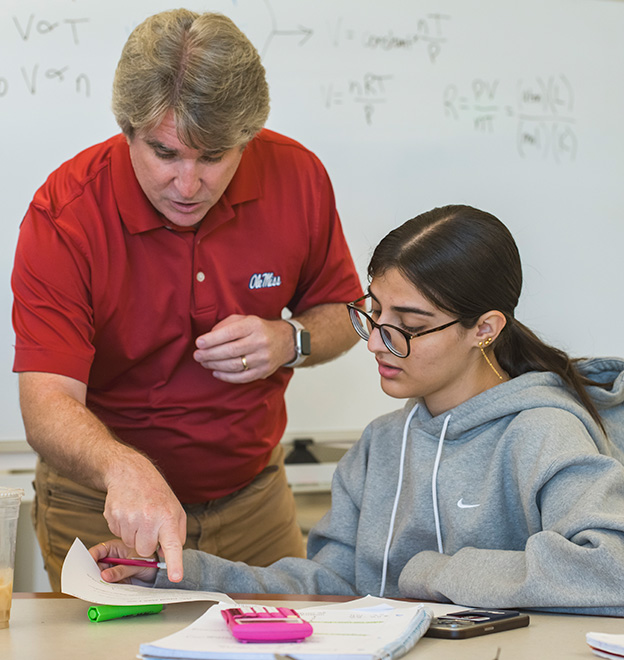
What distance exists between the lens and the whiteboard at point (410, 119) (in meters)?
2.21

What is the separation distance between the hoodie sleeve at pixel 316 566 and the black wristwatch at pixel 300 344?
252 millimetres

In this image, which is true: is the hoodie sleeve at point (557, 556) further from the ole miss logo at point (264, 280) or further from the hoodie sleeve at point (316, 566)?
the ole miss logo at point (264, 280)

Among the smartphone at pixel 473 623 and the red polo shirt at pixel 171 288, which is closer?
the smartphone at pixel 473 623

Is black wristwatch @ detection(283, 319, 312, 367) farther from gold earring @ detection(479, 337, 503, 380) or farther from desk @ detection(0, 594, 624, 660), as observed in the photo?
desk @ detection(0, 594, 624, 660)

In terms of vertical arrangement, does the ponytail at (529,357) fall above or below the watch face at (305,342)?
above

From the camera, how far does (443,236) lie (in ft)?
4.82

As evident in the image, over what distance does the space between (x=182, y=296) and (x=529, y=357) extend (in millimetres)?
680

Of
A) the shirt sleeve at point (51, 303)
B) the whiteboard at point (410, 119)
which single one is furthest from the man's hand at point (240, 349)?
the whiteboard at point (410, 119)

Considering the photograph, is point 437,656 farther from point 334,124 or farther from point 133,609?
point 334,124

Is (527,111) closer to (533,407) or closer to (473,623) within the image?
(533,407)

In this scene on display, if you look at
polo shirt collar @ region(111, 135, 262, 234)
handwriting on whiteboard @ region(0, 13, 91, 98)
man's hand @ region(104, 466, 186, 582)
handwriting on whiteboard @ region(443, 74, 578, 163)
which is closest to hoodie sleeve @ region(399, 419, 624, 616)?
man's hand @ region(104, 466, 186, 582)

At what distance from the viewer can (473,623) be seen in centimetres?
104

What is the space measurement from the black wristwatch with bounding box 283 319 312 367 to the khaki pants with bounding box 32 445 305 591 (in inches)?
13.0

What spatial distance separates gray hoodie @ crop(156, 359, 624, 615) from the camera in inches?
44.1
